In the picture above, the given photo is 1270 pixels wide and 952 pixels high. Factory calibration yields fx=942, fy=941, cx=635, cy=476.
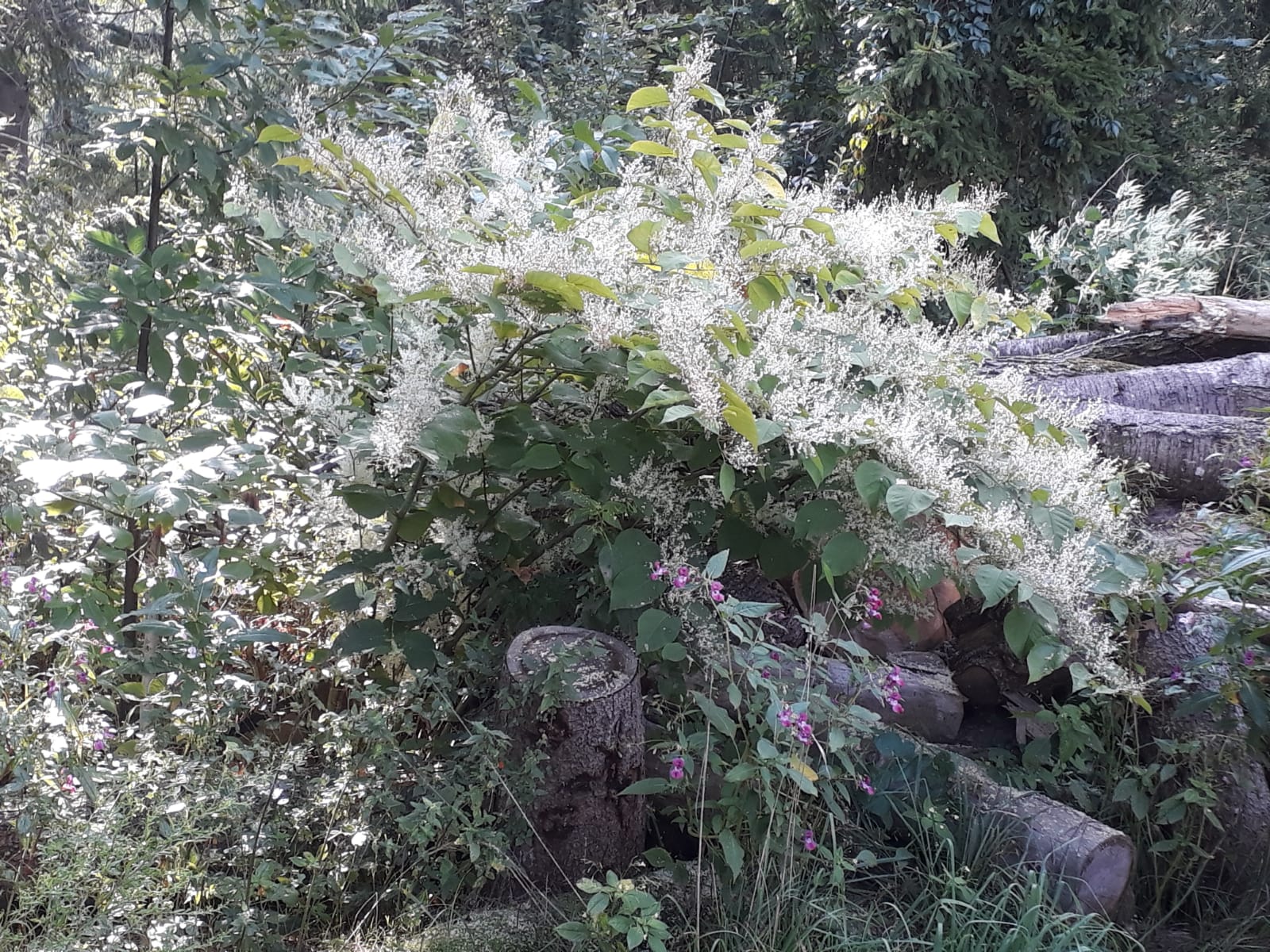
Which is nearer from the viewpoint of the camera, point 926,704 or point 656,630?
point 656,630

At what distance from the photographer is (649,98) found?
193 cm

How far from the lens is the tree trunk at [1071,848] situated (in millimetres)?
2068

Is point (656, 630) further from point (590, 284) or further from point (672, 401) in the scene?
point (590, 284)

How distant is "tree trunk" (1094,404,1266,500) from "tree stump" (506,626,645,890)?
1995 millimetres

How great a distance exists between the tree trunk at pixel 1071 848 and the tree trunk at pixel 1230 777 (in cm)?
26

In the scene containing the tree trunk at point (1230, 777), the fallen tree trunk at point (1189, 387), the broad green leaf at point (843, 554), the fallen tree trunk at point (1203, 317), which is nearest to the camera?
the broad green leaf at point (843, 554)

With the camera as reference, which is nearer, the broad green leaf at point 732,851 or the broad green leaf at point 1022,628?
A: the broad green leaf at point 732,851

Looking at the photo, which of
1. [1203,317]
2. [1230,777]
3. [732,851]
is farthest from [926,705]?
[1203,317]

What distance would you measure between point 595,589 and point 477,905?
71cm

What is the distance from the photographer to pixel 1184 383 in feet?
12.0

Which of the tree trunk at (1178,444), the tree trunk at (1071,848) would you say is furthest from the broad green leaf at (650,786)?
the tree trunk at (1178,444)

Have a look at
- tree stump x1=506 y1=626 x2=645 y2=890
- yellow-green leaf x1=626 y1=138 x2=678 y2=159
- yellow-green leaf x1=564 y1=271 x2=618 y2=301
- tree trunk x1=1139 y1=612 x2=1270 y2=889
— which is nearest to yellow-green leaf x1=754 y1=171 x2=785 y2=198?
yellow-green leaf x1=626 y1=138 x2=678 y2=159

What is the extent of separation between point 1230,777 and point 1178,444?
1239 mm

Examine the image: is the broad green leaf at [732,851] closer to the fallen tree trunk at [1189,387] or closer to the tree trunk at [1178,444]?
the tree trunk at [1178,444]
